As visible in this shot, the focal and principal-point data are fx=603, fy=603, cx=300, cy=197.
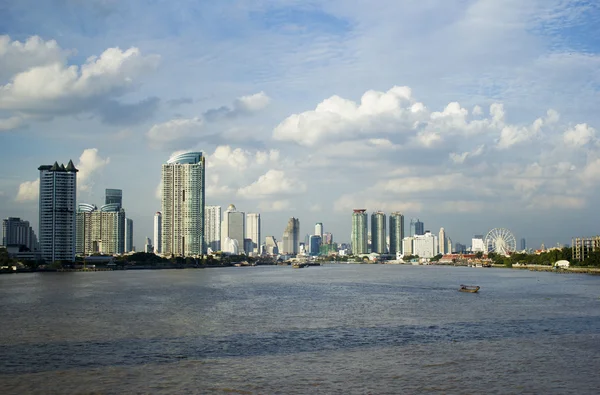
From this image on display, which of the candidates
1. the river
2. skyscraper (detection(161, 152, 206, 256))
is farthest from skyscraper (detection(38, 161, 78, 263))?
the river

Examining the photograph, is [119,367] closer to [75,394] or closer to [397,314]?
[75,394]

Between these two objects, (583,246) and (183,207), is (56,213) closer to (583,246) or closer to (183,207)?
(183,207)

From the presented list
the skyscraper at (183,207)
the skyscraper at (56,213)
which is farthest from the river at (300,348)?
the skyscraper at (183,207)

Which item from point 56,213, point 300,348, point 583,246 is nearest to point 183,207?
point 56,213

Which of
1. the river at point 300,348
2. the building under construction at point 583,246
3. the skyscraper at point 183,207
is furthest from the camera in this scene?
the skyscraper at point 183,207

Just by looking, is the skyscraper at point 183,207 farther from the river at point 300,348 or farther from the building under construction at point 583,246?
the river at point 300,348

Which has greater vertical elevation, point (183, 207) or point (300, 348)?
point (183, 207)

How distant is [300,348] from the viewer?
27375 millimetres

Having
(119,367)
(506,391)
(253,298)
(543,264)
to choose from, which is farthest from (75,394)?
(543,264)

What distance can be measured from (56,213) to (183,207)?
5199 cm

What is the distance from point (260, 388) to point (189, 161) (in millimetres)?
176051

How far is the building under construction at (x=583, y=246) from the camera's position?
5477 inches

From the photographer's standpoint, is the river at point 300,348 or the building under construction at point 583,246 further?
the building under construction at point 583,246

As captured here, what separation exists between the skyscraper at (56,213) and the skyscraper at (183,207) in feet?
159
